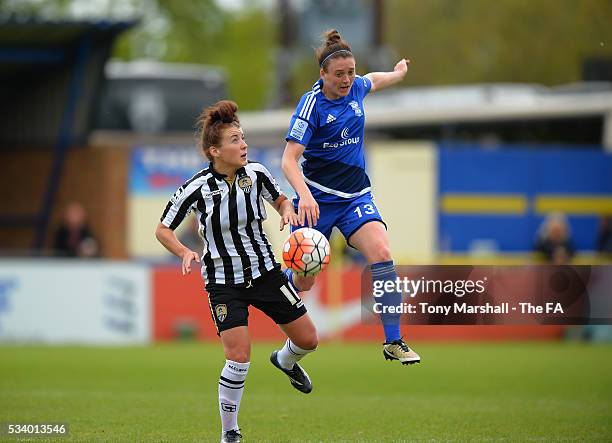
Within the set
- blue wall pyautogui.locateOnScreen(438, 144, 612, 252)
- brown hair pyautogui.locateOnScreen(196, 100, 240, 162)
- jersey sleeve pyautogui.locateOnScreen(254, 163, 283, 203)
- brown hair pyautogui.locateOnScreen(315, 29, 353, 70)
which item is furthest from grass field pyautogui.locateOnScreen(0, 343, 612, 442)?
blue wall pyautogui.locateOnScreen(438, 144, 612, 252)

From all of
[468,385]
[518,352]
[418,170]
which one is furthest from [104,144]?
[468,385]

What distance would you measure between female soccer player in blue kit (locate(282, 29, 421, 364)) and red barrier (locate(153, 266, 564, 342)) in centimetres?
899

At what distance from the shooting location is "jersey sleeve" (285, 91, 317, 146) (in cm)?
890

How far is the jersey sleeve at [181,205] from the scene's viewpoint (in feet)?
27.3

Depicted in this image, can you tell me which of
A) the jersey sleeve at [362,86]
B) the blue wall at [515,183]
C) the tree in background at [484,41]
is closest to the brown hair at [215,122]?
the jersey sleeve at [362,86]

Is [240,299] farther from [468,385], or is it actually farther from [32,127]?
[32,127]

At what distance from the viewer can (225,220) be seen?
8289 millimetres

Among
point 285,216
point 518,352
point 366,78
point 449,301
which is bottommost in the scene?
point 518,352

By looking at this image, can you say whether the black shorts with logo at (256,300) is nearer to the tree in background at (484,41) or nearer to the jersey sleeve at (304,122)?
the jersey sleeve at (304,122)

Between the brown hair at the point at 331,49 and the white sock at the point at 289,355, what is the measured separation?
2100mm

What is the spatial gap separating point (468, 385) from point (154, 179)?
10.6 meters

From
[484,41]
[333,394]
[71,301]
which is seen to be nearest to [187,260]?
[333,394]

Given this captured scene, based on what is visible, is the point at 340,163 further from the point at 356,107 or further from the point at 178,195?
the point at 178,195

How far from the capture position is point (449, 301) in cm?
861
